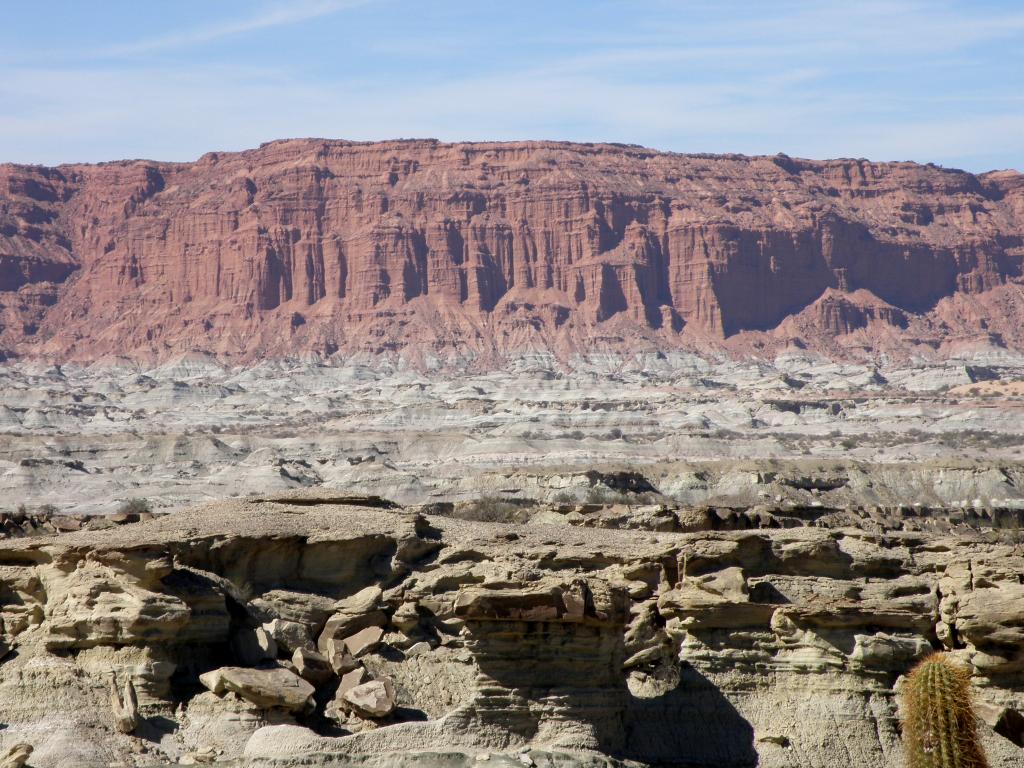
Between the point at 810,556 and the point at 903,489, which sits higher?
the point at 810,556

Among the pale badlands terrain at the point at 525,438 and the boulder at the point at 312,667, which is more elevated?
the boulder at the point at 312,667

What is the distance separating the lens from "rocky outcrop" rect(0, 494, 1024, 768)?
2275cm

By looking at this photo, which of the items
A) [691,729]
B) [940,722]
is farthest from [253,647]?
[940,722]

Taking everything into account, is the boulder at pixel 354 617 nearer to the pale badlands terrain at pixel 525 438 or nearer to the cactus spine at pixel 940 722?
the cactus spine at pixel 940 722

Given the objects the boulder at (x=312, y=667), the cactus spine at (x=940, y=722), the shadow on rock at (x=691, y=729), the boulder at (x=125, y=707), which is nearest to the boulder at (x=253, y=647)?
the boulder at (x=312, y=667)

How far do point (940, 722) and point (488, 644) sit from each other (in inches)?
289

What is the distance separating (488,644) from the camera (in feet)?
74.7

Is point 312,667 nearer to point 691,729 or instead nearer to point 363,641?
point 363,641

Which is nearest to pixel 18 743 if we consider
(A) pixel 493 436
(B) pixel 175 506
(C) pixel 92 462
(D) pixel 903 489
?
(B) pixel 175 506

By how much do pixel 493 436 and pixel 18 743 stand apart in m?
105

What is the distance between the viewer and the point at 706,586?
88.2ft

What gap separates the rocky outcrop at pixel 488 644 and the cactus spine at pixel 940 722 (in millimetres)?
6154

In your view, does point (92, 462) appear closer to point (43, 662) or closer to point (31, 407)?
point (31, 407)

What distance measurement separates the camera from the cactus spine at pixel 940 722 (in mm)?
16875
